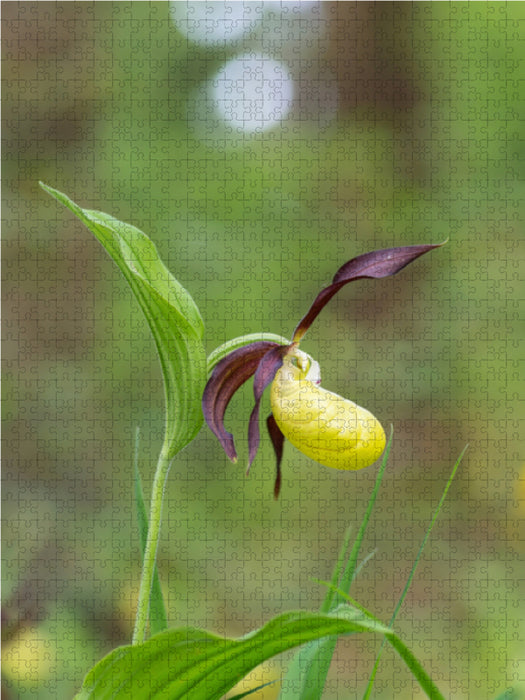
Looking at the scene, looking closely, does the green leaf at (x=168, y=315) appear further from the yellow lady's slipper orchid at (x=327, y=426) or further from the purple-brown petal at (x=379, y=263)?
the purple-brown petal at (x=379, y=263)

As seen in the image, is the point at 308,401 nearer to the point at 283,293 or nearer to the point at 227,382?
the point at 227,382

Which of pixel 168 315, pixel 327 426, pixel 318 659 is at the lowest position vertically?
pixel 318 659

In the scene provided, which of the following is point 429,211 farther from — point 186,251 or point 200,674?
point 200,674

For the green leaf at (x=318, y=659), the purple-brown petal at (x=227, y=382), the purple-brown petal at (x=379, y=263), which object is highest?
the purple-brown petal at (x=379, y=263)

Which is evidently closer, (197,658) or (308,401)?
(197,658)

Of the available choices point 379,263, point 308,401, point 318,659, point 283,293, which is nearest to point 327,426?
point 308,401

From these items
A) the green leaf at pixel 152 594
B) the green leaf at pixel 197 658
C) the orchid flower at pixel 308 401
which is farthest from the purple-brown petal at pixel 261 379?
the green leaf at pixel 197 658

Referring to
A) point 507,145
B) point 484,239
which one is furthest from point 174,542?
point 507,145
